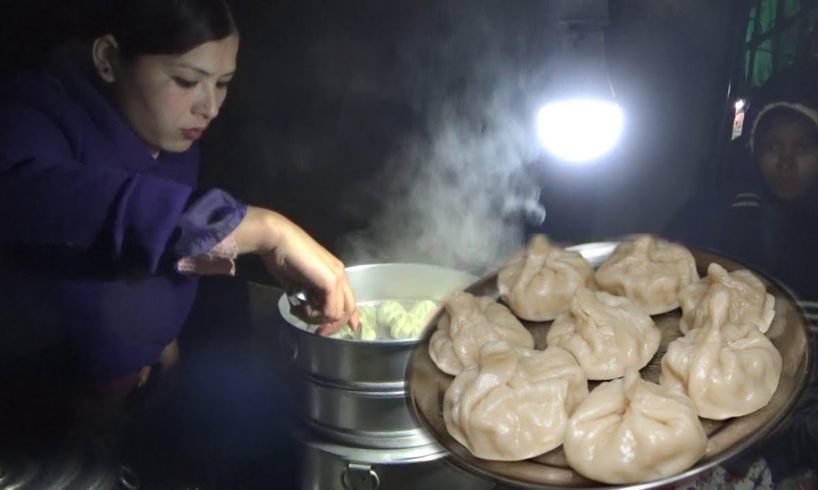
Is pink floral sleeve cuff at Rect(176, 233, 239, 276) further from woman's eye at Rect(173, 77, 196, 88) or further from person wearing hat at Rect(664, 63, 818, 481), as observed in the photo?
person wearing hat at Rect(664, 63, 818, 481)

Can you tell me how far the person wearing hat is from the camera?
6.90 ft

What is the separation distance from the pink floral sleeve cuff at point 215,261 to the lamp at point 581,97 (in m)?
1.06

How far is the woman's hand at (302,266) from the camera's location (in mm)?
1985

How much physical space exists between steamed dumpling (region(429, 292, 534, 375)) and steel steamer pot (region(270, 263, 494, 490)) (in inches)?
6.5

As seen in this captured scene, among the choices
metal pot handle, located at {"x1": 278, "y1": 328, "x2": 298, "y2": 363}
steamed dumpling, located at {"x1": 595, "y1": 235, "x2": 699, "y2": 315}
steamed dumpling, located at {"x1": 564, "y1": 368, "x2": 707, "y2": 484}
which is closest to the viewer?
steamed dumpling, located at {"x1": 564, "y1": 368, "x2": 707, "y2": 484}

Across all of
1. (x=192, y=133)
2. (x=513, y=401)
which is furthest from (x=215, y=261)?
(x=513, y=401)

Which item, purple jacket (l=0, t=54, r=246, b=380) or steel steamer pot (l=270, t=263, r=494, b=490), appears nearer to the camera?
purple jacket (l=0, t=54, r=246, b=380)

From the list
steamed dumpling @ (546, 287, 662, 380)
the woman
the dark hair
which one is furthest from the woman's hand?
steamed dumpling @ (546, 287, 662, 380)

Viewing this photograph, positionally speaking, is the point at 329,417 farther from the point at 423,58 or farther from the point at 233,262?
the point at 423,58

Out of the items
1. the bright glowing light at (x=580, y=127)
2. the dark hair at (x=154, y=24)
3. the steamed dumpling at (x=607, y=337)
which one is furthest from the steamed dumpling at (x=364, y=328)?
the dark hair at (x=154, y=24)

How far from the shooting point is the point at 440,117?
7.01ft

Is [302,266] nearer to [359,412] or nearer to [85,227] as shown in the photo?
[359,412]

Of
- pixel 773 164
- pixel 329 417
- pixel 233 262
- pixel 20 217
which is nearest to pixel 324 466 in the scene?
pixel 329 417

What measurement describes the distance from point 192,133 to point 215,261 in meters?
0.37
